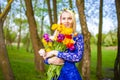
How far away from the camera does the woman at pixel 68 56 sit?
4.23 metres

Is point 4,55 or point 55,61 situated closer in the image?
point 55,61

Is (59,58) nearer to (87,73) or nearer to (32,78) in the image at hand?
(87,73)

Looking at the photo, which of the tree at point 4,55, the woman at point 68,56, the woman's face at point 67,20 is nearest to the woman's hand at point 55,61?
the woman at point 68,56

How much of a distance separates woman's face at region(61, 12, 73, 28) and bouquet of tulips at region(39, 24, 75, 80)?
6 cm

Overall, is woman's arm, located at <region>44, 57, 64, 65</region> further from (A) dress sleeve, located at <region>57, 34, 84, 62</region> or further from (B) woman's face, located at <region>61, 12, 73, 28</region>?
(B) woman's face, located at <region>61, 12, 73, 28</region>

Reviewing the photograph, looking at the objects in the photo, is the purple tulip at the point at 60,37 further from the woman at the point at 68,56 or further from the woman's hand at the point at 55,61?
the woman's hand at the point at 55,61

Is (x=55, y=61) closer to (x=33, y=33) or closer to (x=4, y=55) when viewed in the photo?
(x=4, y=55)

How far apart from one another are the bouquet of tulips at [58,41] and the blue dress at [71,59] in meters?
0.06

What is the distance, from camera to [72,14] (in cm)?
427

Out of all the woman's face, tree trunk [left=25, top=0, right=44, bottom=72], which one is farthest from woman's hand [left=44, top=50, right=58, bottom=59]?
tree trunk [left=25, top=0, right=44, bottom=72]

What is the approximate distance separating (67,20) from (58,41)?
31cm

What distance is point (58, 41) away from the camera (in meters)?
4.29

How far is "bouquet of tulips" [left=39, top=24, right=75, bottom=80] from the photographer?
13.9ft

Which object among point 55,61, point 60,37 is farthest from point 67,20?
point 55,61
